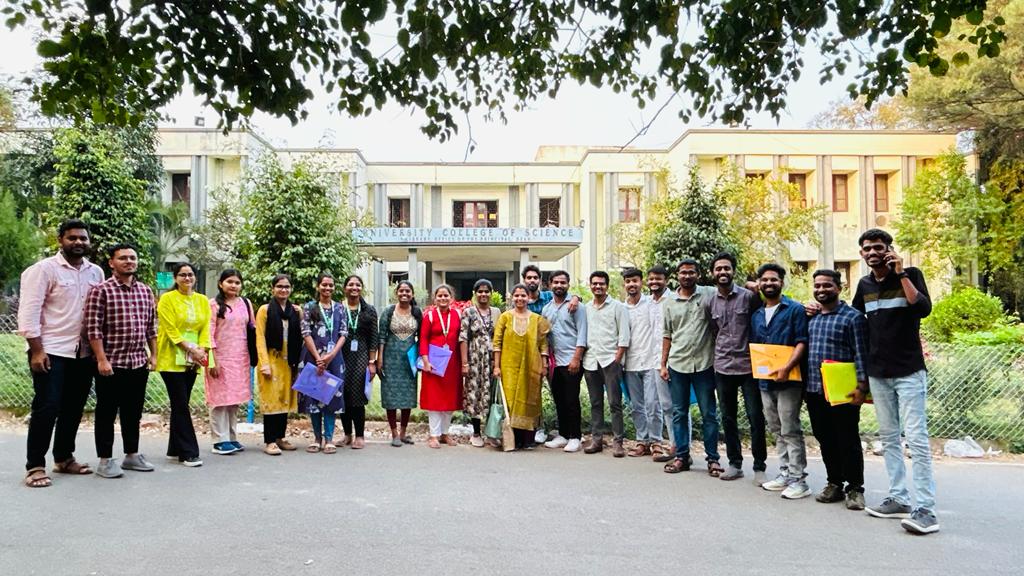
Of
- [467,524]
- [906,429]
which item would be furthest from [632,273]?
[467,524]

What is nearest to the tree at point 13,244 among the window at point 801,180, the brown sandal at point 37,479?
the brown sandal at point 37,479

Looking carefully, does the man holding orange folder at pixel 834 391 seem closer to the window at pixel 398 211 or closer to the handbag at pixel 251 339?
the handbag at pixel 251 339

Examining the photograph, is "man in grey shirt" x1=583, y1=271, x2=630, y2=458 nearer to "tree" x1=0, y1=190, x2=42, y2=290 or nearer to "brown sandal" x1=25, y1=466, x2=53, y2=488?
"brown sandal" x1=25, y1=466, x2=53, y2=488

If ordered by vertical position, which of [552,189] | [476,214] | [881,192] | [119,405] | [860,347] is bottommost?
[119,405]

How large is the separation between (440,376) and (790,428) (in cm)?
343

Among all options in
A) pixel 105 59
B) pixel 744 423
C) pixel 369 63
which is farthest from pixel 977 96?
pixel 105 59

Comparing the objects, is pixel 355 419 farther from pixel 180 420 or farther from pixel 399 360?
pixel 180 420

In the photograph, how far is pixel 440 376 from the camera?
23.7 feet

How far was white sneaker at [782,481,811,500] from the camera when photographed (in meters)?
5.28

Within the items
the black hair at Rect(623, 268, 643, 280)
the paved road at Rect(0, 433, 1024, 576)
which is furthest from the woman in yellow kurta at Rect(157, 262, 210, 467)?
the black hair at Rect(623, 268, 643, 280)

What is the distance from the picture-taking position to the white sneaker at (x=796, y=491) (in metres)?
5.28

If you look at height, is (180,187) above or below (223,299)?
above

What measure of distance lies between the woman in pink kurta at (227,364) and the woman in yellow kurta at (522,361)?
8.17ft

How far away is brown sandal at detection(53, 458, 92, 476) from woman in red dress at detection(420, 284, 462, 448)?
119 inches
